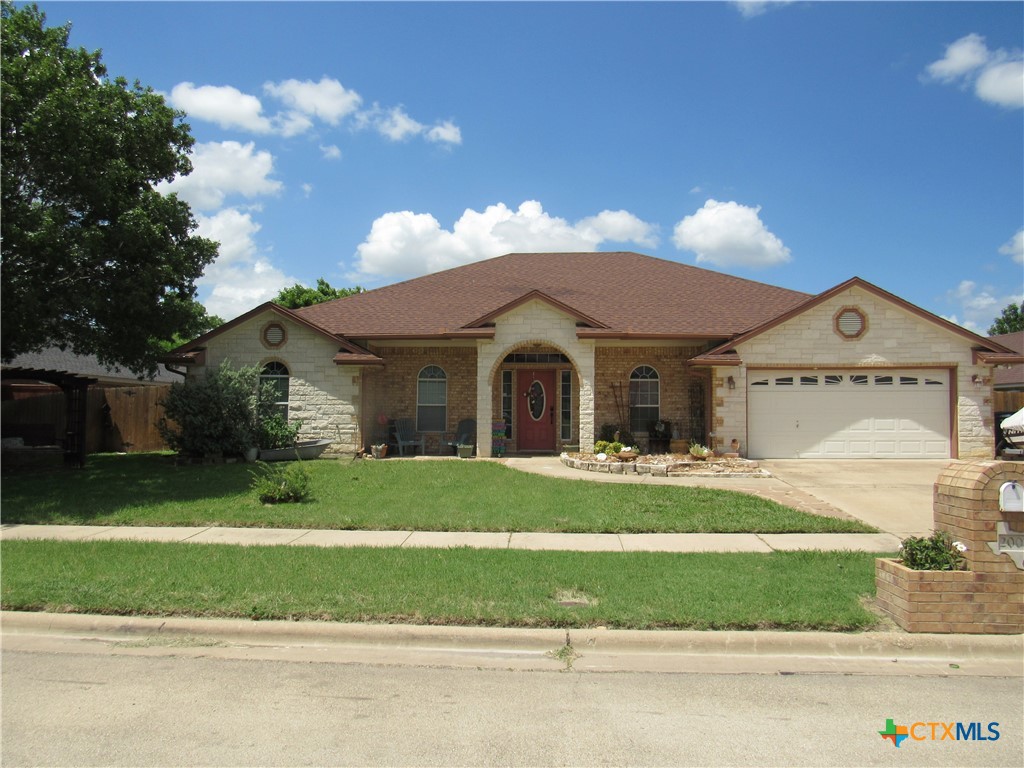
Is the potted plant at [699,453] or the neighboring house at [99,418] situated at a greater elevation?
the neighboring house at [99,418]

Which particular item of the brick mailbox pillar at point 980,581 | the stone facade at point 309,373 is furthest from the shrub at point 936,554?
the stone facade at point 309,373

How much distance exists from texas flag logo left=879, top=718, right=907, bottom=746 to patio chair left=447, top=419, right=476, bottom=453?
14.5 metres

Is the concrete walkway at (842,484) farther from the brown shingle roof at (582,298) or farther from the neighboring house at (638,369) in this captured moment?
the brown shingle roof at (582,298)

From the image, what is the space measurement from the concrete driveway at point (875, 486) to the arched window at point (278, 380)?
39.3 feet

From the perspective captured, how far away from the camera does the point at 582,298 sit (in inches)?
794

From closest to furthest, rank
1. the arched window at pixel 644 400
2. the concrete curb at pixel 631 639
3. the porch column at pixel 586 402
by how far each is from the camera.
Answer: the concrete curb at pixel 631 639, the porch column at pixel 586 402, the arched window at pixel 644 400

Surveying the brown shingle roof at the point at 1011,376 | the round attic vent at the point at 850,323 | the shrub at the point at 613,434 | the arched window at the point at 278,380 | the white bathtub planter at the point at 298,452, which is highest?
the round attic vent at the point at 850,323

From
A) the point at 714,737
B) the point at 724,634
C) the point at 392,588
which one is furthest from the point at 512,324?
the point at 714,737

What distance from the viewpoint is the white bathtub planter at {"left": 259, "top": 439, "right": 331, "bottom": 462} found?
16.6m

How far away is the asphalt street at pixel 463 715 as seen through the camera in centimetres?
392

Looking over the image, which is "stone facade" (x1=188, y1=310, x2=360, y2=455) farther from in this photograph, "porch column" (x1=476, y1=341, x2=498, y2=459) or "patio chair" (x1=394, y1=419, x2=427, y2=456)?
"porch column" (x1=476, y1=341, x2=498, y2=459)

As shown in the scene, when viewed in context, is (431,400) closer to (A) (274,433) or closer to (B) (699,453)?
(A) (274,433)

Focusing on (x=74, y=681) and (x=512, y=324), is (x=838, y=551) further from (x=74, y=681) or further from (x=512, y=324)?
(x=512, y=324)

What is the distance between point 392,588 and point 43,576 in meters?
3.68
